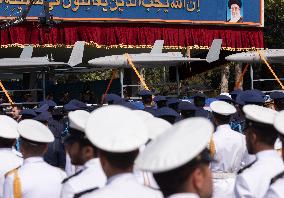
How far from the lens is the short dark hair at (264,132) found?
471 centimetres

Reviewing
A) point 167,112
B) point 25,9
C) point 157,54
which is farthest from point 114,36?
point 167,112

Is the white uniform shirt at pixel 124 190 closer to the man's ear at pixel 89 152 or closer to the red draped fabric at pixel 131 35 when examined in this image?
the man's ear at pixel 89 152

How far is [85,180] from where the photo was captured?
15.4 feet

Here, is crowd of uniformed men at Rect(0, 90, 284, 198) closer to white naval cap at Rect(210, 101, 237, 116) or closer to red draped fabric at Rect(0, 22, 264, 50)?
white naval cap at Rect(210, 101, 237, 116)

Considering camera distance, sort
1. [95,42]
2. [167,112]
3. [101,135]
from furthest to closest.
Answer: [95,42], [167,112], [101,135]

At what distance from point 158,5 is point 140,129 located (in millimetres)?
24232

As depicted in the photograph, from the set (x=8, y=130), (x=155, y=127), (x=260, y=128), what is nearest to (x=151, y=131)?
(x=155, y=127)

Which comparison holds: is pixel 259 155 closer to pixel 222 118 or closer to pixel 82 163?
pixel 82 163

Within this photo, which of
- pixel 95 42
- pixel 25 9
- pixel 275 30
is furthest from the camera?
pixel 275 30

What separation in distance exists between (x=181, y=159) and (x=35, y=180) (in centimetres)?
236

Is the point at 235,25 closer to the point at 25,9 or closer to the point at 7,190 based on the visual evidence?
the point at 25,9

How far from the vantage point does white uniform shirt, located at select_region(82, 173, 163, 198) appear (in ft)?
11.1

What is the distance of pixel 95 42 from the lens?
2602 centimetres

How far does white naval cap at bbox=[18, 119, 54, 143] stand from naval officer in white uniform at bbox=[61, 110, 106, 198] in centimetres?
28
